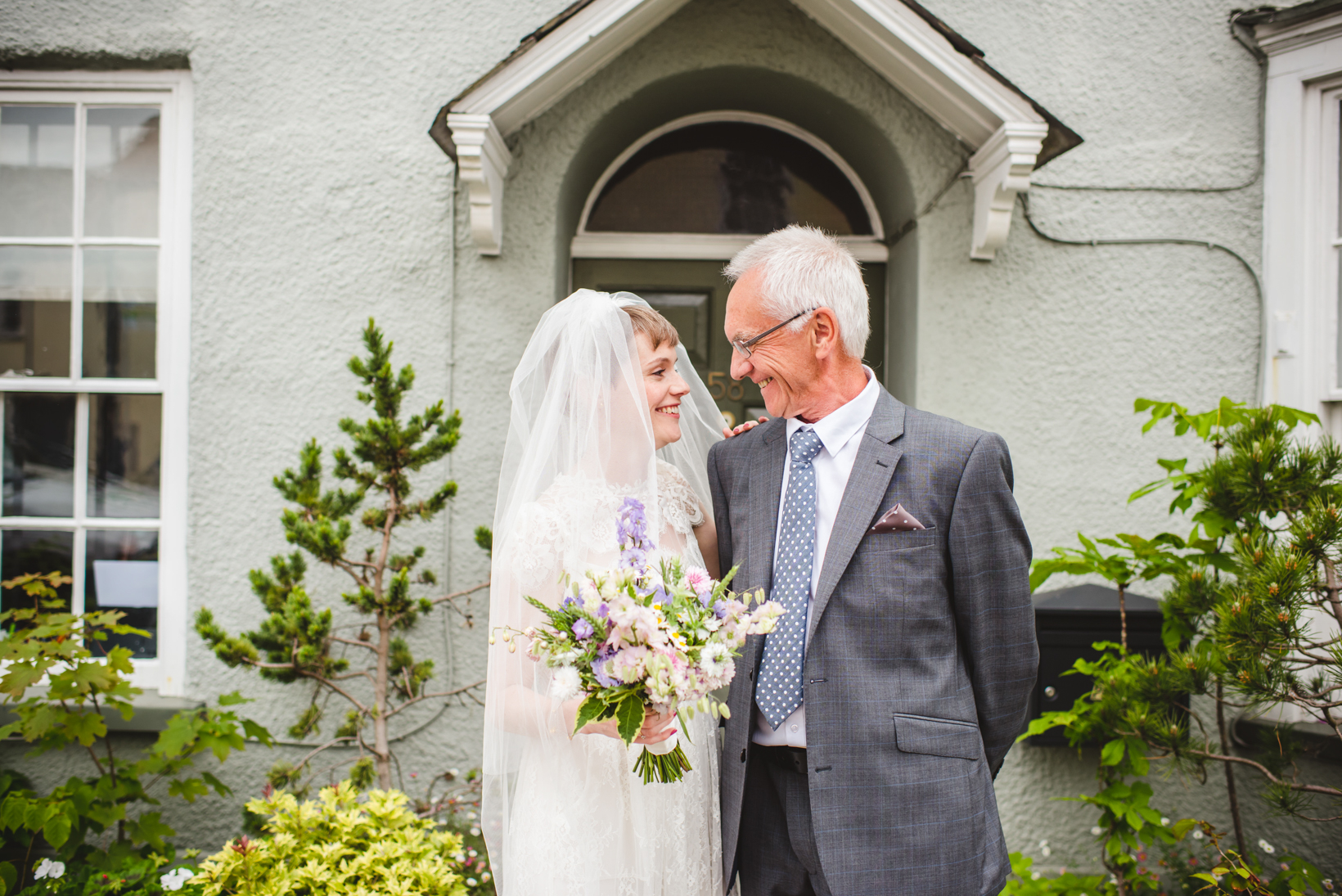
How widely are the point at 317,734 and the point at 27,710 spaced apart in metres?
0.97

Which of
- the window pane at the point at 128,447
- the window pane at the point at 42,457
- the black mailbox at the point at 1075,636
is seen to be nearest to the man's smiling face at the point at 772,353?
the black mailbox at the point at 1075,636

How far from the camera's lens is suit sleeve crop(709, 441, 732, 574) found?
211 centimetres

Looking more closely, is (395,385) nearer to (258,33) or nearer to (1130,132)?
(258,33)

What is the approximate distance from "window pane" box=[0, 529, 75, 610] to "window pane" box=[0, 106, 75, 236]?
1.29m

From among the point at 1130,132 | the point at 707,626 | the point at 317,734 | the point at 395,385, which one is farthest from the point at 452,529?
the point at 1130,132

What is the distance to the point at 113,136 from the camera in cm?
348

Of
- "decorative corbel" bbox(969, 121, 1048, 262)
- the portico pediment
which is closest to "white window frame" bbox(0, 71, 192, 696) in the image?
the portico pediment

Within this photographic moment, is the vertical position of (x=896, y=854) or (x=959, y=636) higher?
(x=959, y=636)

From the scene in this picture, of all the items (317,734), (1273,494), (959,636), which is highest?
(1273,494)

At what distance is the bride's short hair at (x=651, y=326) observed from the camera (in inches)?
82.2

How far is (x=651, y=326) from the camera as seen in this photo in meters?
2.10

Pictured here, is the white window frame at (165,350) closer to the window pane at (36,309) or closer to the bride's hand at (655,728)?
the window pane at (36,309)

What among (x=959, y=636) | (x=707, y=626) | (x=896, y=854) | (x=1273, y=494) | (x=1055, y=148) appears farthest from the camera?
(x=1055, y=148)

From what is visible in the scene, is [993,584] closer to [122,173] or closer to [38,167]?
[122,173]
